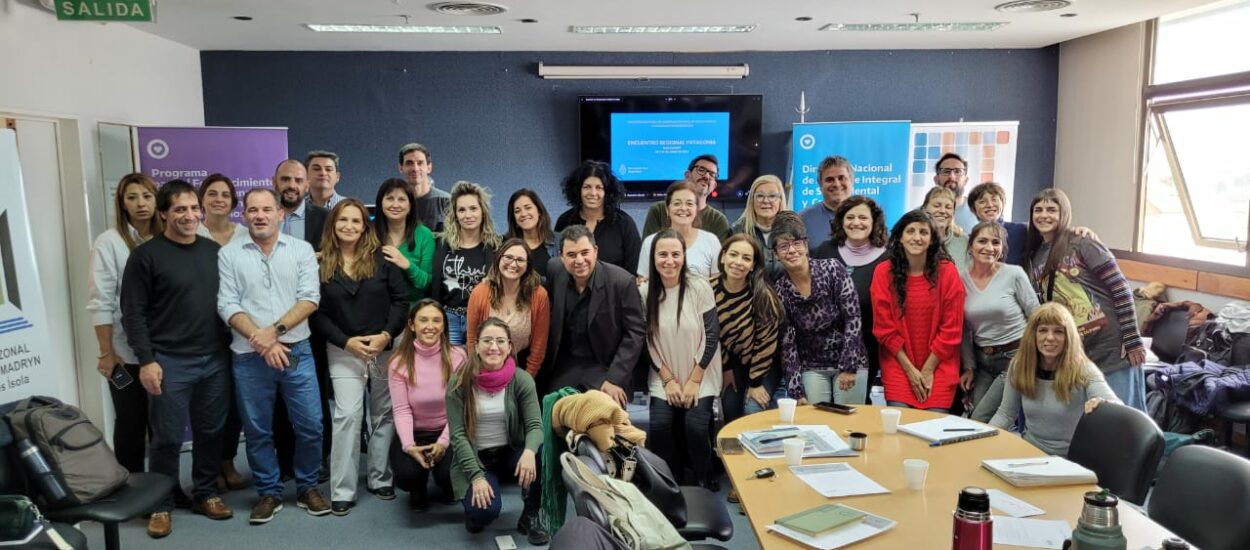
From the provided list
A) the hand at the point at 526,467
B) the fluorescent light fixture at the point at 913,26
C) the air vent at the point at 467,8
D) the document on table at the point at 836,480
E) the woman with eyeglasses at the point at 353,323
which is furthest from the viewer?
the fluorescent light fixture at the point at 913,26

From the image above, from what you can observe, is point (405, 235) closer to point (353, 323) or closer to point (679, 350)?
point (353, 323)

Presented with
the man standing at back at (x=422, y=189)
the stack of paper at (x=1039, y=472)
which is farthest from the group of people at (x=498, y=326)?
the stack of paper at (x=1039, y=472)

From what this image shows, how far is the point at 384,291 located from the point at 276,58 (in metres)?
4.24

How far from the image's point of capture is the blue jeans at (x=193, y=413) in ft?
12.1

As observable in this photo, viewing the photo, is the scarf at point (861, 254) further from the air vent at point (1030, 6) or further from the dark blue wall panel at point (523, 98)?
the dark blue wall panel at point (523, 98)

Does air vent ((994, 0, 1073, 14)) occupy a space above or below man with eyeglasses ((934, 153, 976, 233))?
above

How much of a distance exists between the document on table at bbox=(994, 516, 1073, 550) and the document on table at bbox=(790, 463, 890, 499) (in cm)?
35

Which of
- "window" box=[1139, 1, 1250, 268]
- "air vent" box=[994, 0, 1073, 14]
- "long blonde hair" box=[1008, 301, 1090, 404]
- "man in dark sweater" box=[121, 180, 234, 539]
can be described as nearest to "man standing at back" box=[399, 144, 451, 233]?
"man in dark sweater" box=[121, 180, 234, 539]

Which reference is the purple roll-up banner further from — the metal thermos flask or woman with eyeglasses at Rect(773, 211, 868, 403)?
the metal thermos flask

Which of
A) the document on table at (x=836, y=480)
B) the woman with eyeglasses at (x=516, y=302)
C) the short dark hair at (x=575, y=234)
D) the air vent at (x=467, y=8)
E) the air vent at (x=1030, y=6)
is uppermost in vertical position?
the air vent at (x=1030, y=6)

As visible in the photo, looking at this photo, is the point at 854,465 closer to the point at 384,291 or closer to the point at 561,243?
the point at 561,243

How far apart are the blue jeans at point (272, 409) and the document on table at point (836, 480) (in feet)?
7.99

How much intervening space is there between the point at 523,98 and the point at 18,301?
4665 millimetres

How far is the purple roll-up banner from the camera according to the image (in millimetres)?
5109
